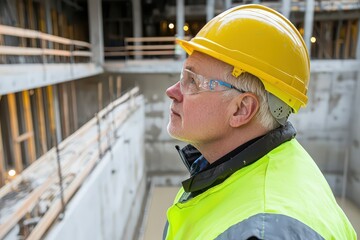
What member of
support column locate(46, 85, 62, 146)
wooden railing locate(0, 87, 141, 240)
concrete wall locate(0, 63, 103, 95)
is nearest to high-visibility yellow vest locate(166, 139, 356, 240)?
wooden railing locate(0, 87, 141, 240)

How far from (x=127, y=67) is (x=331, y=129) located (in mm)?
7205

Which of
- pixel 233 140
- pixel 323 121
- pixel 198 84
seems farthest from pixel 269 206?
pixel 323 121

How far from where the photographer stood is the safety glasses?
1.12 m

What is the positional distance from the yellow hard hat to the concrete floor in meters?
7.28

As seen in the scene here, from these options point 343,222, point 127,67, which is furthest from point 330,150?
point 343,222

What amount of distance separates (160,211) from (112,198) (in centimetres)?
384

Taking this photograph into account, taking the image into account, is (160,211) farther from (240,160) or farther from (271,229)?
(271,229)

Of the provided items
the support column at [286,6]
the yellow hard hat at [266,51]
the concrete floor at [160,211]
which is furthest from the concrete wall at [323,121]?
the yellow hard hat at [266,51]

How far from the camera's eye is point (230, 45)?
1.12 metres

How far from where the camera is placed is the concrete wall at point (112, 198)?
3.64 meters

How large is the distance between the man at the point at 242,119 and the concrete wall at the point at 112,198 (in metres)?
2.41

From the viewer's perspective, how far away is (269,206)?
81 centimetres

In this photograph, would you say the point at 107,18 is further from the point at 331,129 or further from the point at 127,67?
the point at 331,129

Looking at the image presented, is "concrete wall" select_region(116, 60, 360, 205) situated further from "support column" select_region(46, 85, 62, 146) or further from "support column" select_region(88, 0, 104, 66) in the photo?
"support column" select_region(46, 85, 62, 146)
